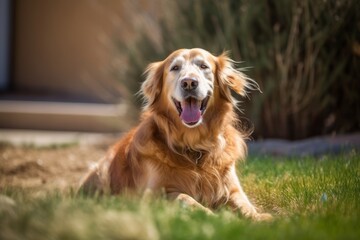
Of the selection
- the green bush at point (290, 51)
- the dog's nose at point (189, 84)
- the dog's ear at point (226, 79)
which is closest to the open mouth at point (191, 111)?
the dog's nose at point (189, 84)

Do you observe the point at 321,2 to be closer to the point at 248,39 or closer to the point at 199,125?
the point at 248,39

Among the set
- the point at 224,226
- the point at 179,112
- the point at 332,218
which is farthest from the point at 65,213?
the point at 179,112

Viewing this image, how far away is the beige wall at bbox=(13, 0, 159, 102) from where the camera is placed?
48.3 ft

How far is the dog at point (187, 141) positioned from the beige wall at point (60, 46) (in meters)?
9.23

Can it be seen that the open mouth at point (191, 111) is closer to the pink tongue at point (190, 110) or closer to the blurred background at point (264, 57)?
the pink tongue at point (190, 110)

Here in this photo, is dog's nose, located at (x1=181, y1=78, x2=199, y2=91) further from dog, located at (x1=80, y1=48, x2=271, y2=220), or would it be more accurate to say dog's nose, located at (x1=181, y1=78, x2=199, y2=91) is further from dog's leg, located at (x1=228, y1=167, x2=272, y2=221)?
dog's leg, located at (x1=228, y1=167, x2=272, y2=221)

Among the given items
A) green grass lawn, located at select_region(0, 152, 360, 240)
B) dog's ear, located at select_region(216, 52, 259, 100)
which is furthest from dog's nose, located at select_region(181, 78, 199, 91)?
green grass lawn, located at select_region(0, 152, 360, 240)

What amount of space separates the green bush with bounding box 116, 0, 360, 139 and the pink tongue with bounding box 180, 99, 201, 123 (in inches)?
115

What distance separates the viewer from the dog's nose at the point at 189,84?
4820mm

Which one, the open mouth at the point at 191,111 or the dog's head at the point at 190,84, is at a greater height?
the dog's head at the point at 190,84

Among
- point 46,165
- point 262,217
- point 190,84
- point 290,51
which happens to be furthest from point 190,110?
point 46,165

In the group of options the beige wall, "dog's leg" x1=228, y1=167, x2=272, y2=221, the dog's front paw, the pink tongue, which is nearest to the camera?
the dog's front paw

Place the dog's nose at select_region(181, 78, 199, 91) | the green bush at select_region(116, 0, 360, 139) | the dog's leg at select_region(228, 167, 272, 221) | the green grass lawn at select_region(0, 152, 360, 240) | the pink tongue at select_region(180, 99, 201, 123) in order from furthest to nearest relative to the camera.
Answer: the green bush at select_region(116, 0, 360, 139) < the pink tongue at select_region(180, 99, 201, 123) < the dog's nose at select_region(181, 78, 199, 91) < the dog's leg at select_region(228, 167, 272, 221) < the green grass lawn at select_region(0, 152, 360, 240)

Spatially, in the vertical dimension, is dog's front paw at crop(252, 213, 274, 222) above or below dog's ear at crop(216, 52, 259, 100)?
below
